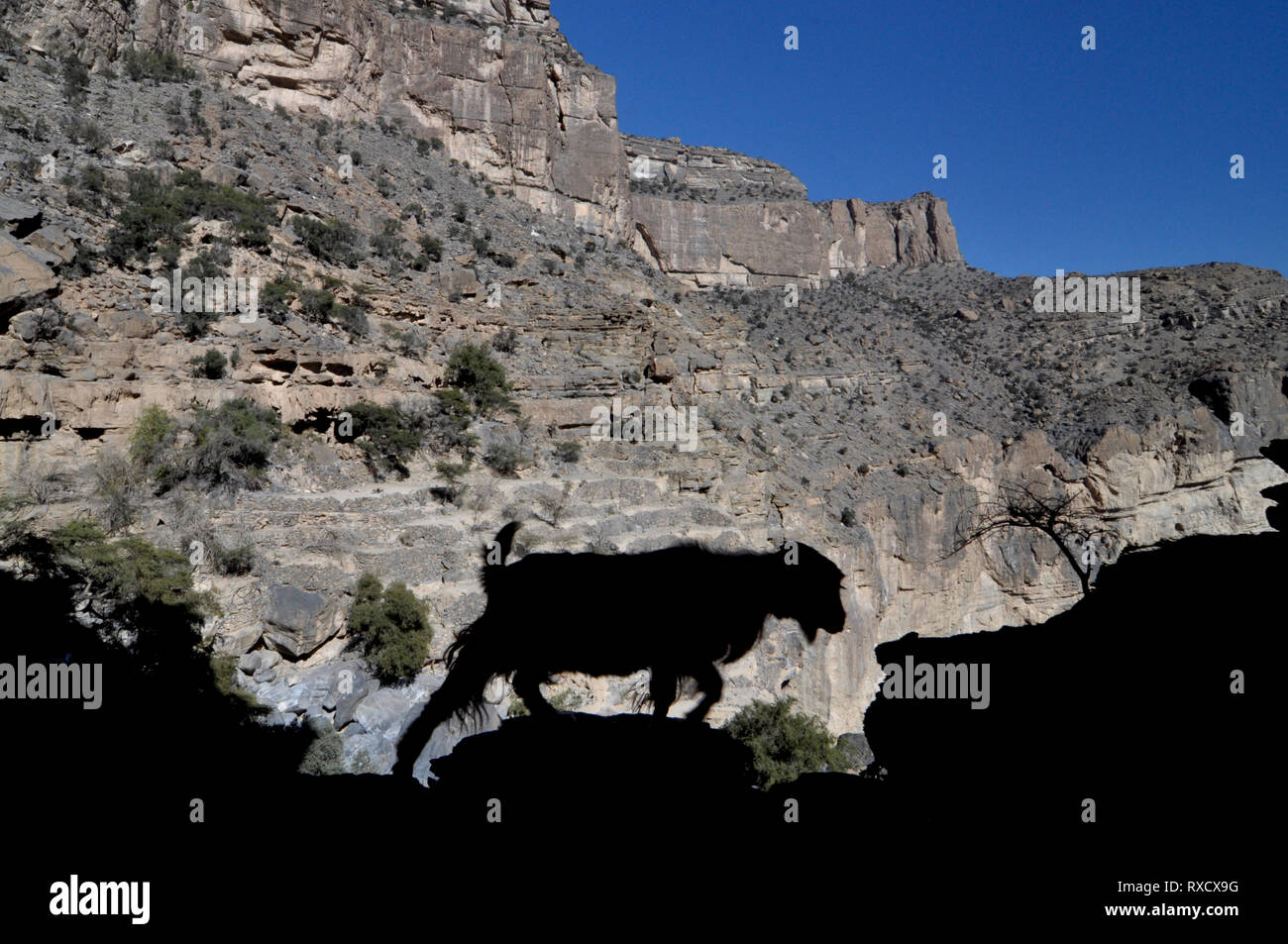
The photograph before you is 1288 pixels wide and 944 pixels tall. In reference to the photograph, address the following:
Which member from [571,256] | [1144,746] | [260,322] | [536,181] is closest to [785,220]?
[536,181]

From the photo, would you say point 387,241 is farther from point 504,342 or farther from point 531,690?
point 531,690

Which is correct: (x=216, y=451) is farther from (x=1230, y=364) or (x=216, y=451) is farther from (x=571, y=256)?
(x=1230, y=364)

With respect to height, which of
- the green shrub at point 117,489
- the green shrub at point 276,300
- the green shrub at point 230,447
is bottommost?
the green shrub at point 117,489

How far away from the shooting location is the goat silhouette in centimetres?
1120

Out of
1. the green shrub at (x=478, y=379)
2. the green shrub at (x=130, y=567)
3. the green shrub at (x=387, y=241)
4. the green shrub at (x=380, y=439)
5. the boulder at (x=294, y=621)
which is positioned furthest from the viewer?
the green shrub at (x=387, y=241)

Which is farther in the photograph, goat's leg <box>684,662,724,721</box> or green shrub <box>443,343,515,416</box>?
green shrub <box>443,343,515,416</box>

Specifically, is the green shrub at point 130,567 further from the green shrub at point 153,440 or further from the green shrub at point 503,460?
the green shrub at point 503,460

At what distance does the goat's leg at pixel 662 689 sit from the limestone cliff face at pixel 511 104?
25.9m

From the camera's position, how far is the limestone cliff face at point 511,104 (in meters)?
23.6

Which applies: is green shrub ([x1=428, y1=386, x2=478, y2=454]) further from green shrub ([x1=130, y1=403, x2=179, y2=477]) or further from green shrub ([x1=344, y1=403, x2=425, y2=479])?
green shrub ([x1=130, y1=403, x2=179, y2=477])

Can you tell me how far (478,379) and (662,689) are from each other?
34.4 ft

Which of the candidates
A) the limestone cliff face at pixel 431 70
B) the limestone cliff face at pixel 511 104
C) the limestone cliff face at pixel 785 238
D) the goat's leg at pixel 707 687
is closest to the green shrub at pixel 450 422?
the goat's leg at pixel 707 687

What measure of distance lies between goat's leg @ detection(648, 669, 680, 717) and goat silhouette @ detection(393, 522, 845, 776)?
0.02m

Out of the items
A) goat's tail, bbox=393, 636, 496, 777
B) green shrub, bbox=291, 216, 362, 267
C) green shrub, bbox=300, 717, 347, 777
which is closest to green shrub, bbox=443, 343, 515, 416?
green shrub, bbox=291, 216, 362, 267
